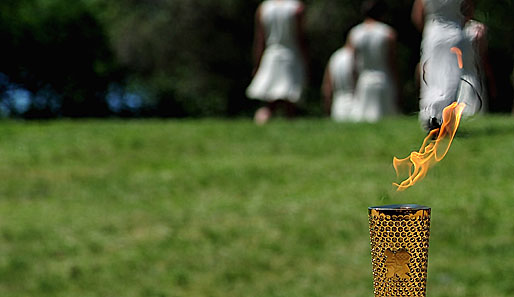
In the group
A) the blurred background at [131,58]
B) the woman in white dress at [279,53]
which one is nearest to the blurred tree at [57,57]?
the blurred background at [131,58]

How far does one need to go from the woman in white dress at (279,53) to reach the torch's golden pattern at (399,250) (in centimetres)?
1010

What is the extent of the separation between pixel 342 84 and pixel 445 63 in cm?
1268

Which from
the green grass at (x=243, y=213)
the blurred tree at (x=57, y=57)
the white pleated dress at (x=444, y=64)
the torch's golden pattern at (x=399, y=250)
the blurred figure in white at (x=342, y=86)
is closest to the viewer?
the white pleated dress at (x=444, y=64)

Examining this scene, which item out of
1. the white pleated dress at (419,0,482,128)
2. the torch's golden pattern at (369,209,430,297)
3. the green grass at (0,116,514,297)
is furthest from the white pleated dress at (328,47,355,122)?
the white pleated dress at (419,0,482,128)

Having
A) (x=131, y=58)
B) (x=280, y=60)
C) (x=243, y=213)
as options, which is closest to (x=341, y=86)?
(x=280, y=60)

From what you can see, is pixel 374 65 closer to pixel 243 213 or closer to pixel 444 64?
pixel 243 213

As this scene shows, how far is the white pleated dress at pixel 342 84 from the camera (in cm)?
1430

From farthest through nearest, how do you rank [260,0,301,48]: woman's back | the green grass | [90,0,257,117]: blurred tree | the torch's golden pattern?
[90,0,257,117]: blurred tree < [260,0,301,48]: woman's back < the green grass < the torch's golden pattern

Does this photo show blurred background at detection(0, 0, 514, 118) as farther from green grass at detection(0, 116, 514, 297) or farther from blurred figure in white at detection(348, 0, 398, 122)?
green grass at detection(0, 116, 514, 297)

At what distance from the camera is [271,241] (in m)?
7.68

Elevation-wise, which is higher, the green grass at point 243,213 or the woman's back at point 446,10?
the woman's back at point 446,10

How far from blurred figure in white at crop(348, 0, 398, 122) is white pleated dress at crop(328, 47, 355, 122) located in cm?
72

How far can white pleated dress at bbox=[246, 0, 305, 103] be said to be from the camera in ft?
39.7

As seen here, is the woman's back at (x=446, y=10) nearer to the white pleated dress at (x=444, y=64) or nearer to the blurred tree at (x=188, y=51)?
the white pleated dress at (x=444, y=64)
